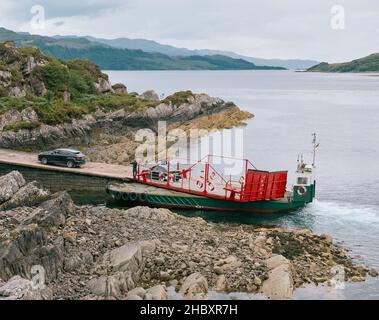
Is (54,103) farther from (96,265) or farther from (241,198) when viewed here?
(96,265)

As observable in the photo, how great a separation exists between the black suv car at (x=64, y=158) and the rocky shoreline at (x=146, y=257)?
1459 cm

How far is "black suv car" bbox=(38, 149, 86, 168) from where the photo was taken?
5091 centimetres

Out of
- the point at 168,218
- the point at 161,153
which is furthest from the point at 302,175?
the point at 161,153

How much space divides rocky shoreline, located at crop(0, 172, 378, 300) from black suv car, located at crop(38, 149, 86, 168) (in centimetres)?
1459

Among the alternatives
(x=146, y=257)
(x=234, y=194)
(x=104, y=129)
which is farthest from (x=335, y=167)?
(x=146, y=257)

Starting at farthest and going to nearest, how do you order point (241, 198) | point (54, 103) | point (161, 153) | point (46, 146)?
point (54, 103) < point (161, 153) < point (46, 146) < point (241, 198)

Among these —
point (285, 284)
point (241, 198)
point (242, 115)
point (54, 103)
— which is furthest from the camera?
point (242, 115)

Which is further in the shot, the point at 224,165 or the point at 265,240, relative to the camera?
the point at 224,165

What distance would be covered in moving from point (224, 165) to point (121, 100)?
1155 inches

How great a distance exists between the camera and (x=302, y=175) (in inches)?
1774

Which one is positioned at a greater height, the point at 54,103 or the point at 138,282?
the point at 54,103

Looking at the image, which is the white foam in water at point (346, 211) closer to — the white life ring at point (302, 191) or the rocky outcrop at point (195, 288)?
the white life ring at point (302, 191)

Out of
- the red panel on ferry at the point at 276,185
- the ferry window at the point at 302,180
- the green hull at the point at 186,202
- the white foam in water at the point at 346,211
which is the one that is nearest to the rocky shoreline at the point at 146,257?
the green hull at the point at 186,202

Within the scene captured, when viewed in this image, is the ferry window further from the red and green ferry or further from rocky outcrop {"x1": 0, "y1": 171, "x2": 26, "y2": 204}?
rocky outcrop {"x1": 0, "y1": 171, "x2": 26, "y2": 204}
